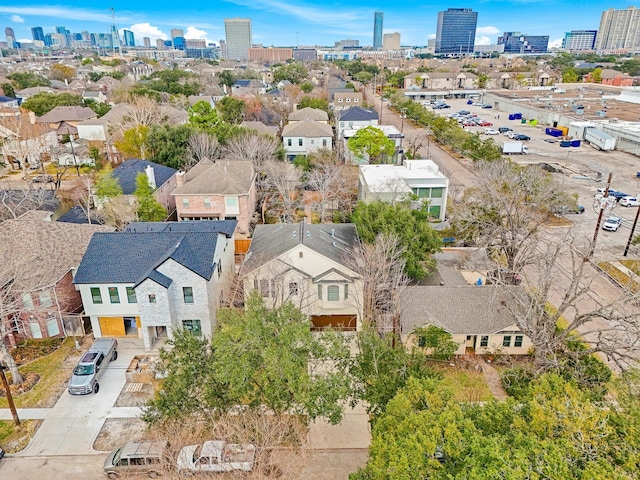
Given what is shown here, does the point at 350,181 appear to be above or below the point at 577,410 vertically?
below

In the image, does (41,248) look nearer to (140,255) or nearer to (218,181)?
(140,255)

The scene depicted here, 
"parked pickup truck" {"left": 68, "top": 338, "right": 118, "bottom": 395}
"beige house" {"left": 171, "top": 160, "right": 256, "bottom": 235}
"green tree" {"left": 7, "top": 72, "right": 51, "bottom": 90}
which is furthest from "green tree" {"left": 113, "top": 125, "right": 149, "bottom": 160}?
"green tree" {"left": 7, "top": 72, "right": 51, "bottom": 90}

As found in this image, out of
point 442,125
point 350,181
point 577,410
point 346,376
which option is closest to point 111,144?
point 350,181

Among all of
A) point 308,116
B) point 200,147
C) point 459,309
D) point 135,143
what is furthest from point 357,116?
point 459,309

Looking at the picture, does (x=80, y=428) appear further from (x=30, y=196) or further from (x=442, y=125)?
(x=442, y=125)

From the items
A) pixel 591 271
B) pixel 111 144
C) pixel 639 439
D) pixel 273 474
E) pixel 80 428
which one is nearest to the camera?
pixel 639 439

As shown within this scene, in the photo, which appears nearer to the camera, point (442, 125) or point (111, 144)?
point (111, 144)
